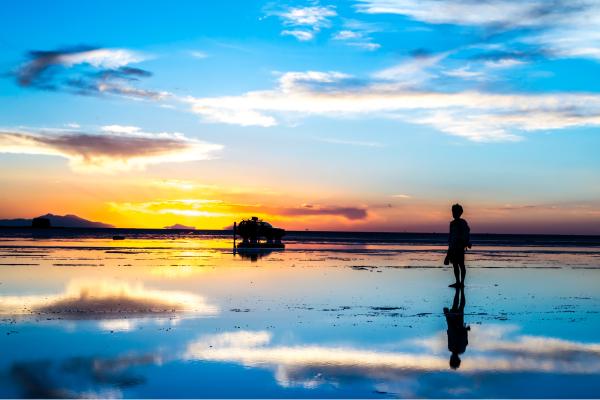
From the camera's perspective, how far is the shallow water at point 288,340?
758 centimetres

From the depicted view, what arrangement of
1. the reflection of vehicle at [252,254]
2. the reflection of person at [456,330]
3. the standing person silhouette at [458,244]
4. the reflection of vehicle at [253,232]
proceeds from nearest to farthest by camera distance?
1. the reflection of person at [456,330]
2. the standing person silhouette at [458,244]
3. the reflection of vehicle at [252,254]
4. the reflection of vehicle at [253,232]

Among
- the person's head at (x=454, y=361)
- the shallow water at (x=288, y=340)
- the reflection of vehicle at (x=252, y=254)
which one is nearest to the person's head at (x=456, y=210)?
the shallow water at (x=288, y=340)

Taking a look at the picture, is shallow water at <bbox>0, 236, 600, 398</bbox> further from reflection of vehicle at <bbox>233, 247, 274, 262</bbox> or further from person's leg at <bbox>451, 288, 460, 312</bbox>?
reflection of vehicle at <bbox>233, 247, 274, 262</bbox>

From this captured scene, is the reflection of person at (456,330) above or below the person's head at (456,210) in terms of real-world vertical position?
below

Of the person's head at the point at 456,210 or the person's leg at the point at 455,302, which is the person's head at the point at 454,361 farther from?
the person's head at the point at 456,210

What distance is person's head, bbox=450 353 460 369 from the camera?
862cm

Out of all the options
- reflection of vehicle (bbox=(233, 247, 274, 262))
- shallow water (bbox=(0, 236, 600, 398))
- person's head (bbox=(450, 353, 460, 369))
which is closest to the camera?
shallow water (bbox=(0, 236, 600, 398))

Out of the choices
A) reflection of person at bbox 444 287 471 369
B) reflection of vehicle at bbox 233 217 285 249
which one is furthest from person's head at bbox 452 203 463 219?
reflection of vehicle at bbox 233 217 285 249

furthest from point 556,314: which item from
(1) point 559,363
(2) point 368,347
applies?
(2) point 368,347

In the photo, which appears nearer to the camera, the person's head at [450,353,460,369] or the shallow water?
the shallow water

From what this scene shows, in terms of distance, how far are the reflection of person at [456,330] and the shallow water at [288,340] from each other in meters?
0.13

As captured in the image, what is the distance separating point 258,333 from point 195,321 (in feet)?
5.81

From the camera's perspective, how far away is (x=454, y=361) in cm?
891

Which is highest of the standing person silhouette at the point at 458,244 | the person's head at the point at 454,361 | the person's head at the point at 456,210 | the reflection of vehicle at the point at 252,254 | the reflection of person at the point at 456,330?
the person's head at the point at 456,210
